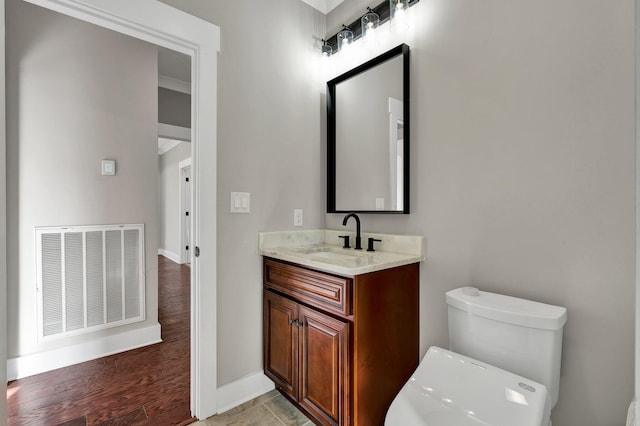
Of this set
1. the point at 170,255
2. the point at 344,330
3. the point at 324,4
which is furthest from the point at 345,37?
the point at 170,255

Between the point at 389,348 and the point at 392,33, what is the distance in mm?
1717

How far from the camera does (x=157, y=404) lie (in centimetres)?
174

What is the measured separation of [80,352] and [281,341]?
5.40 ft

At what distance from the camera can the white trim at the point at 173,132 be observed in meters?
3.43

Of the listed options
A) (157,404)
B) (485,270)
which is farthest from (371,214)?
(157,404)

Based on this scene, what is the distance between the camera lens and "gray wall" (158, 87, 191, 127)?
138 inches

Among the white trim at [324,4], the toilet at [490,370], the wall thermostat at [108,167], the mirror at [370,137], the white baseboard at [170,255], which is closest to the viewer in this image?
the toilet at [490,370]

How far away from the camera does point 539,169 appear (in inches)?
47.9

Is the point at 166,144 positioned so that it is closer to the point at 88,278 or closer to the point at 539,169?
the point at 88,278

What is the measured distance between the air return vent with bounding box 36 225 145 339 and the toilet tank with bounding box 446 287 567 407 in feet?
7.92

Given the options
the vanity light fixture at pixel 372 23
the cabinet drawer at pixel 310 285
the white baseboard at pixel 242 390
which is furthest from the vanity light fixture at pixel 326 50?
the white baseboard at pixel 242 390

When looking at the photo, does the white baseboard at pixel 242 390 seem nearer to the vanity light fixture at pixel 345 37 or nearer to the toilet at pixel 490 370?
the toilet at pixel 490 370

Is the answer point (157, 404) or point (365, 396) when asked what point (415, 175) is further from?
point (157, 404)

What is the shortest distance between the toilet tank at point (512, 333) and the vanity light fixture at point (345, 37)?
5.42ft
